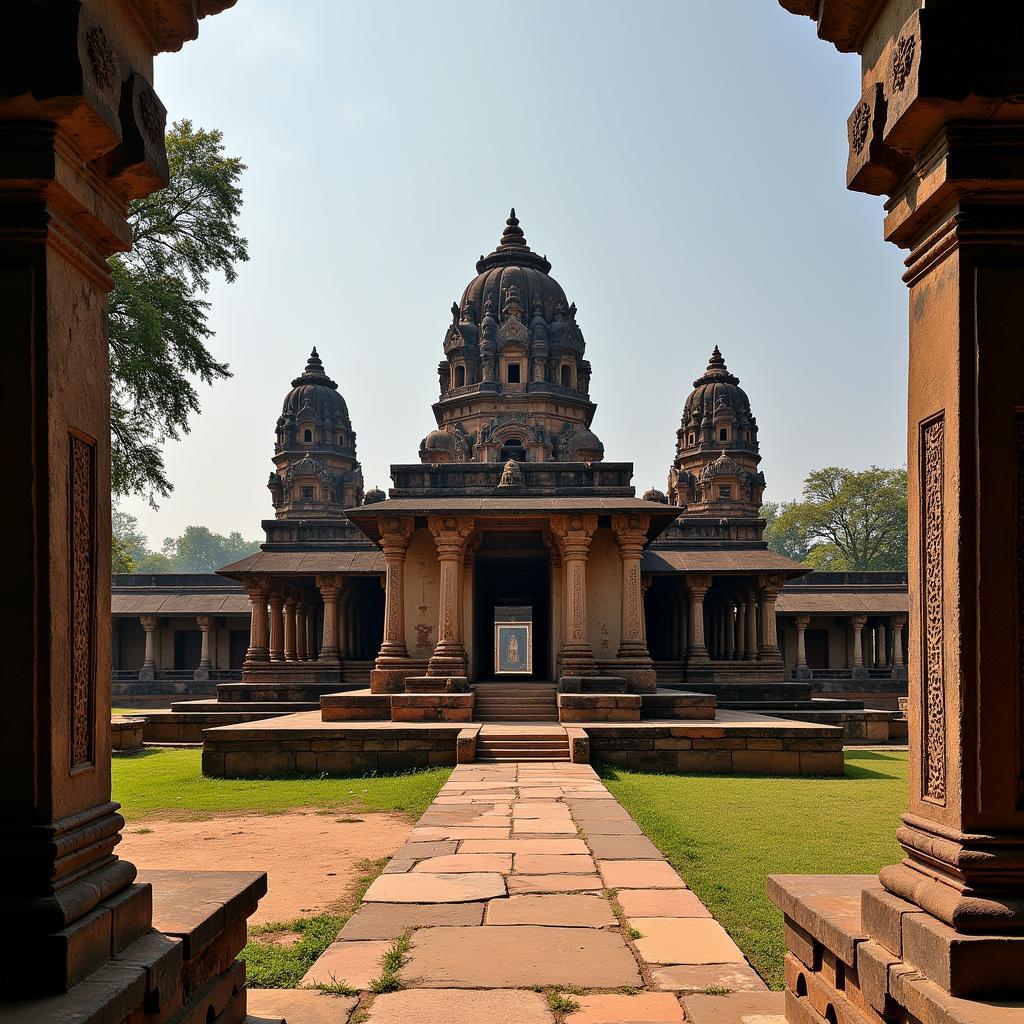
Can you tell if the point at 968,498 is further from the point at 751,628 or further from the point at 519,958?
the point at 751,628

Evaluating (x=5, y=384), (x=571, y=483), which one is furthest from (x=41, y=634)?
(x=571, y=483)

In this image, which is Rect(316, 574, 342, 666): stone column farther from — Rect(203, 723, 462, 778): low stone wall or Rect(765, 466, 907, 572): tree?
Rect(765, 466, 907, 572): tree

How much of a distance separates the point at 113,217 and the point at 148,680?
31853mm

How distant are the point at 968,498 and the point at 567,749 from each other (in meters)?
10.5

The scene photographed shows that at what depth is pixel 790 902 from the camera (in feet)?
12.2

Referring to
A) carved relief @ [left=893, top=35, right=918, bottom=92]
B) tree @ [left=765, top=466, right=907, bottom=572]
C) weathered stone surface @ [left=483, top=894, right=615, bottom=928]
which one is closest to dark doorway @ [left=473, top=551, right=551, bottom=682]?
weathered stone surface @ [left=483, top=894, right=615, bottom=928]

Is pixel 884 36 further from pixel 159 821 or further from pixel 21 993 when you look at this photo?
pixel 159 821

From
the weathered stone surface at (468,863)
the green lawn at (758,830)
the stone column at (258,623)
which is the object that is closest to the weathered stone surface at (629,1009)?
the green lawn at (758,830)

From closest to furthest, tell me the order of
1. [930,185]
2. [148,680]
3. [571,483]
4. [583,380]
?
[930,185], [571,483], [148,680], [583,380]

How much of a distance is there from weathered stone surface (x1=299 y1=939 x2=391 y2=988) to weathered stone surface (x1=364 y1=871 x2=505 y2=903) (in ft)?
2.69

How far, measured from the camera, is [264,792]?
1149cm

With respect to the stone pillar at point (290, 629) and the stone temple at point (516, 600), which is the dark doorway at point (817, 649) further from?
the stone pillar at point (290, 629)

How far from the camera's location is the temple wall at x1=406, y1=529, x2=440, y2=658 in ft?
57.4

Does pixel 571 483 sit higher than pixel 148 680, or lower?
higher
